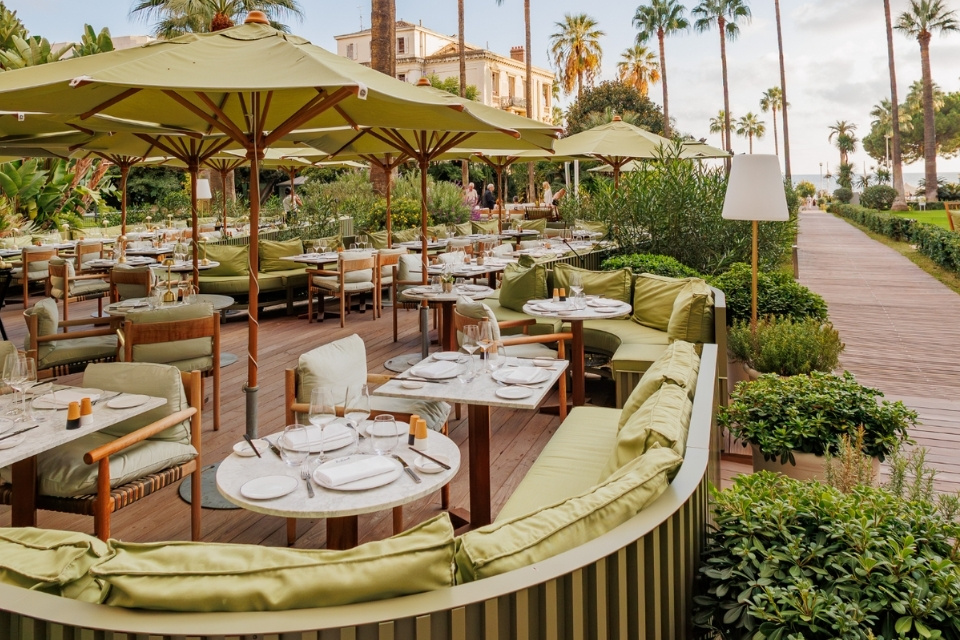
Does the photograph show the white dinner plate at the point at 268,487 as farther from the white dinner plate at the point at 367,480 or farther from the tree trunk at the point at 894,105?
the tree trunk at the point at 894,105

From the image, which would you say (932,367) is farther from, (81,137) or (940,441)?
(81,137)

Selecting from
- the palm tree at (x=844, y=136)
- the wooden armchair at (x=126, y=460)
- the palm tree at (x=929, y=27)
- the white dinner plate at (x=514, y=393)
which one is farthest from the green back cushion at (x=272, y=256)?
the palm tree at (x=844, y=136)

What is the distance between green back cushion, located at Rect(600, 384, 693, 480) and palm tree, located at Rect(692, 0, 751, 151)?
149ft

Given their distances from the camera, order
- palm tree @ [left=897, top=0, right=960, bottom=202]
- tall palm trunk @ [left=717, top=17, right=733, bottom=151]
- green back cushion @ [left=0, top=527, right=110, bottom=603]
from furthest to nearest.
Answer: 1. tall palm trunk @ [left=717, top=17, right=733, bottom=151]
2. palm tree @ [left=897, top=0, right=960, bottom=202]
3. green back cushion @ [left=0, top=527, right=110, bottom=603]

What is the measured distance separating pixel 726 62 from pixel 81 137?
152 feet

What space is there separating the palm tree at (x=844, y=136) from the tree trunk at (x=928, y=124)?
5530 centimetres

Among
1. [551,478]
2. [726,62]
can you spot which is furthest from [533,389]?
[726,62]

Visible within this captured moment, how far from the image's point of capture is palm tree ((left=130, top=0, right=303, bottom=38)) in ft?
70.6

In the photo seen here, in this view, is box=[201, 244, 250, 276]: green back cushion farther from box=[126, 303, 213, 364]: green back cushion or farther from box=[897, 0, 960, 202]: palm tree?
box=[897, 0, 960, 202]: palm tree

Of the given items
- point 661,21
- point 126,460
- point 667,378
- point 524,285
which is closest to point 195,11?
point 524,285

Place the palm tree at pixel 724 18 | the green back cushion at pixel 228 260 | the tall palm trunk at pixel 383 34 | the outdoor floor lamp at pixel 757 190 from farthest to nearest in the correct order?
the palm tree at pixel 724 18 → the tall palm trunk at pixel 383 34 → the green back cushion at pixel 228 260 → the outdoor floor lamp at pixel 757 190

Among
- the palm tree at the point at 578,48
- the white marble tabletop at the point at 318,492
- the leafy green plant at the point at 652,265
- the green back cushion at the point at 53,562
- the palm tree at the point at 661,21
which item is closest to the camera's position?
the green back cushion at the point at 53,562

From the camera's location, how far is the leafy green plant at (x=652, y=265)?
716cm

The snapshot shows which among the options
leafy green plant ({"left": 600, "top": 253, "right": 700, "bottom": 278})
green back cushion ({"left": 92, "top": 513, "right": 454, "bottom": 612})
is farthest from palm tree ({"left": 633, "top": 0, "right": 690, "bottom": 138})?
green back cushion ({"left": 92, "top": 513, "right": 454, "bottom": 612})
